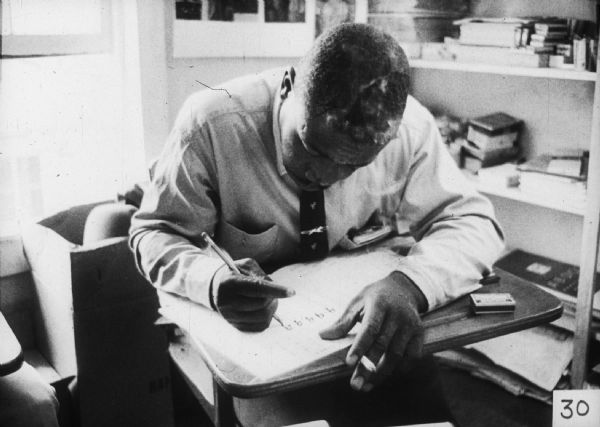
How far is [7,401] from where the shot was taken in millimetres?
1358

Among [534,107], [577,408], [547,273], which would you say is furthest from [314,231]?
[534,107]

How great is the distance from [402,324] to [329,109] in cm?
38

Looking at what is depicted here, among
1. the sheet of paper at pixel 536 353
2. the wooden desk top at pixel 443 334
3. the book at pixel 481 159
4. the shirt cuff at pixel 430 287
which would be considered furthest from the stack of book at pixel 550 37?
the shirt cuff at pixel 430 287

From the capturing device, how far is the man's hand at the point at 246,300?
98cm

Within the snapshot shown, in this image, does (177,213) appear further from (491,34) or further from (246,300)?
(491,34)

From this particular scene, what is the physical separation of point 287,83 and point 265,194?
0.85ft

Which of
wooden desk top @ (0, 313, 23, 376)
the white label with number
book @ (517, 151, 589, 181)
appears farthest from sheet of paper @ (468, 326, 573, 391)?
wooden desk top @ (0, 313, 23, 376)

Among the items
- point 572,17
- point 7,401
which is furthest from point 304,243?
point 572,17

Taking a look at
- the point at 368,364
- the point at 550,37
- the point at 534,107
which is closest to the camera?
the point at 368,364

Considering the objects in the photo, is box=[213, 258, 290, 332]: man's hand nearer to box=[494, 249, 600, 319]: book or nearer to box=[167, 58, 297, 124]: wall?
box=[494, 249, 600, 319]: book

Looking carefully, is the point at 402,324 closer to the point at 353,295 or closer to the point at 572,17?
the point at 353,295

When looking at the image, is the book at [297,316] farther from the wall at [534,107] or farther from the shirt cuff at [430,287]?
the wall at [534,107]

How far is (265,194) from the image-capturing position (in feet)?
4.55

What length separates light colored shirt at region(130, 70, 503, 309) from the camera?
1285 millimetres
